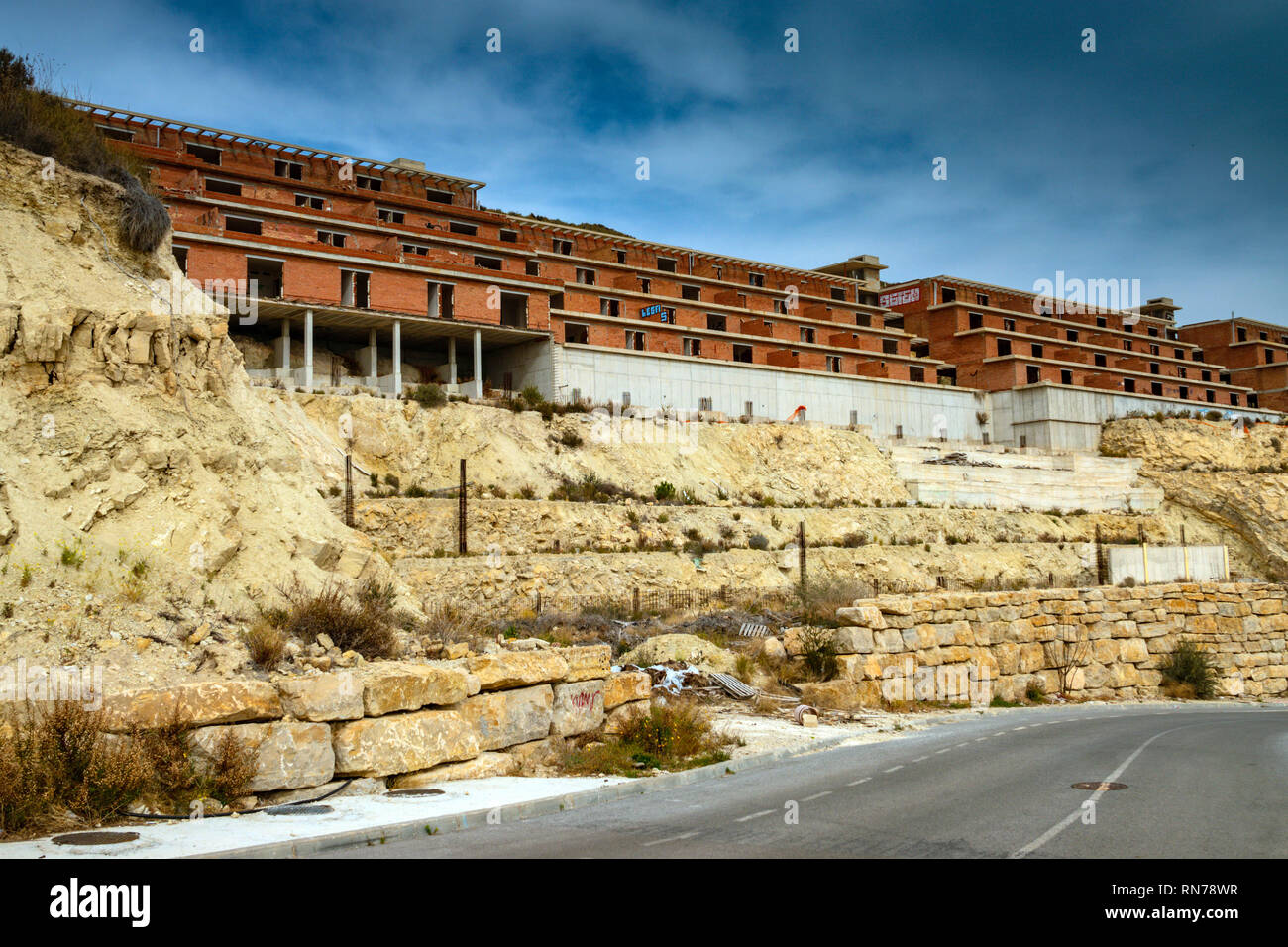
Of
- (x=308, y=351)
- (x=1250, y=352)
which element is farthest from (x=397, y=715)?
(x=1250, y=352)

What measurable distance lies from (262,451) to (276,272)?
3495 centimetres

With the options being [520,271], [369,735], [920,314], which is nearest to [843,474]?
[520,271]

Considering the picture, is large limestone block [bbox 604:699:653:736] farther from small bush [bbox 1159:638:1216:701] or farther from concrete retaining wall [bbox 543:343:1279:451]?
concrete retaining wall [bbox 543:343:1279:451]

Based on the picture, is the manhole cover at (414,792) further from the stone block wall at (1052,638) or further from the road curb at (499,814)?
the stone block wall at (1052,638)

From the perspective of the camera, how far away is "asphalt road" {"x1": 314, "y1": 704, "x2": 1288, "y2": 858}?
9414mm

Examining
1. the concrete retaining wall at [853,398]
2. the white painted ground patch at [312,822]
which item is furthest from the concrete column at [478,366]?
the white painted ground patch at [312,822]

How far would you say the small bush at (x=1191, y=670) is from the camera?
99.1 feet

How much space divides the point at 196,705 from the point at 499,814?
3288 mm

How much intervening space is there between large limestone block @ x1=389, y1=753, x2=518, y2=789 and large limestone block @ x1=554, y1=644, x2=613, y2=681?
166 cm

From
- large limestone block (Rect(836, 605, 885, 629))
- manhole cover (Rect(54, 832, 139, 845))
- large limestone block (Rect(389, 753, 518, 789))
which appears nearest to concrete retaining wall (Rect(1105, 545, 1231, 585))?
large limestone block (Rect(836, 605, 885, 629))

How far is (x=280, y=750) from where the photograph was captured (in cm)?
1102

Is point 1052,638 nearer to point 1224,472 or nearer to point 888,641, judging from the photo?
point 888,641

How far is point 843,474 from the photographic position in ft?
186
